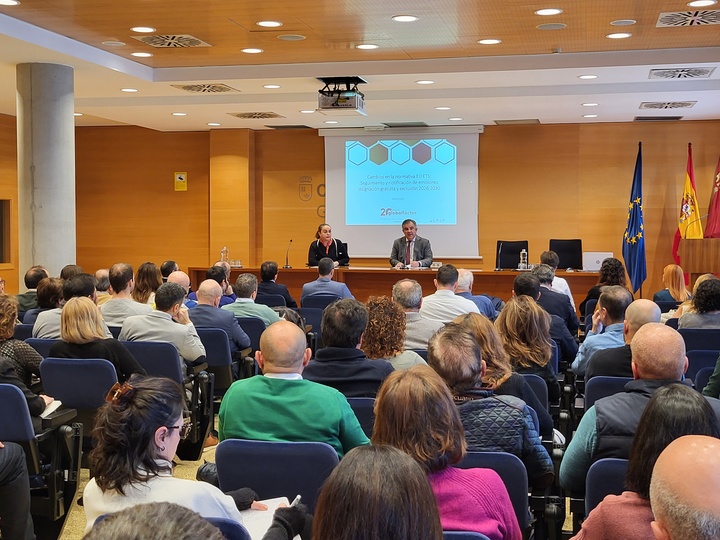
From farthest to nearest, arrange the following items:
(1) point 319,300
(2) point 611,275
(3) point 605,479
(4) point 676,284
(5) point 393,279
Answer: (5) point 393,279 < (1) point 319,300 < (2) point 611,275 < (4) point 676,284 < (3) point 605,479

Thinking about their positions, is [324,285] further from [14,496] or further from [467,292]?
[14,496]

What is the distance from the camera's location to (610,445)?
10.2 feet

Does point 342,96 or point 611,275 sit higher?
point 342,96

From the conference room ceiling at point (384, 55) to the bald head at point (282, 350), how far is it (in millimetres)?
4091

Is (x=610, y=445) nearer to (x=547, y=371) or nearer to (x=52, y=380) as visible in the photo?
(x=547, y=371)

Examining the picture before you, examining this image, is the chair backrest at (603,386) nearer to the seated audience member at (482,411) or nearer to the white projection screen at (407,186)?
the seated audience member at (482,411)

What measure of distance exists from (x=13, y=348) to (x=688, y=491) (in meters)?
4.05

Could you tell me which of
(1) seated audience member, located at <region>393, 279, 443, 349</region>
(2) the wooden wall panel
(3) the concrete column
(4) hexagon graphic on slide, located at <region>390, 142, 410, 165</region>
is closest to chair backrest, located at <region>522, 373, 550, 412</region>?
(1) seated audience member, located at <region>393, 279, 443, 349</region>

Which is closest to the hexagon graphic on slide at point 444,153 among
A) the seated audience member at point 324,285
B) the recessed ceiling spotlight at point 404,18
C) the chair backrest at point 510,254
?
the chair backrest at point 510,254

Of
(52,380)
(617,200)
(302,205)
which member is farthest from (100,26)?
(617,200)

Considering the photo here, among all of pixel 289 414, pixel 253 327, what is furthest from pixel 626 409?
pixel 253 327

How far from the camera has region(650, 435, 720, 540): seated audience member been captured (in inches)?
60.1

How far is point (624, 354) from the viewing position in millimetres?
4520

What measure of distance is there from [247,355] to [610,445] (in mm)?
4076
